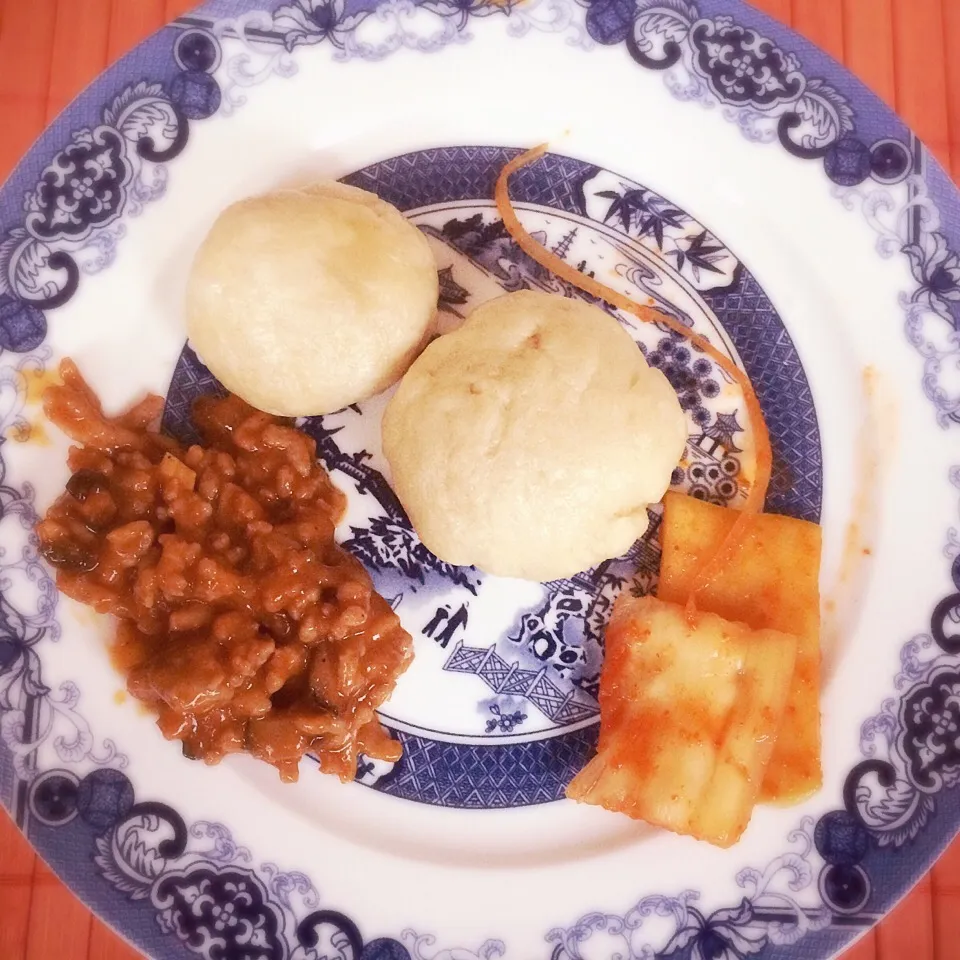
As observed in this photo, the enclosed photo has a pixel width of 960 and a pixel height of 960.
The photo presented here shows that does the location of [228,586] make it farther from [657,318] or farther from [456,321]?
[657,318]

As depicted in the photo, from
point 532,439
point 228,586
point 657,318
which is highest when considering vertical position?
point 657,318

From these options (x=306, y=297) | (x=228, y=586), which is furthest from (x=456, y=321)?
(x=228, y=586)

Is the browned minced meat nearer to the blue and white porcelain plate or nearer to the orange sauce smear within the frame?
the blue and white porcelain plate

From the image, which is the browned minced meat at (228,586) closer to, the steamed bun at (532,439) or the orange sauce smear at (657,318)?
the steamed bun at (532,439)

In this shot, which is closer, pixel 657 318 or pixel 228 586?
pixel 228 586

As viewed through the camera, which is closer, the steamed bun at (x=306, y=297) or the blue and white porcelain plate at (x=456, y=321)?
the steamed bun at (x=306, y=297)

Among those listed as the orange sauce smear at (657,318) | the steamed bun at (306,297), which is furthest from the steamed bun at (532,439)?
the orange sauce smear at (657,318)
